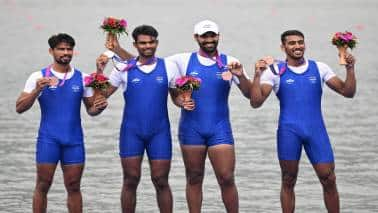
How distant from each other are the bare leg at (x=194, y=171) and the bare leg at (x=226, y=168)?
0.41ft

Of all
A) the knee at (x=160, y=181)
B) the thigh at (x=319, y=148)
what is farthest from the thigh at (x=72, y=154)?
the thigh at (x=319, y=148)

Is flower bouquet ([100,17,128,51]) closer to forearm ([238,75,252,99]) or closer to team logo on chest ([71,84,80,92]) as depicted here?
team logo on chest ([71,84,80,92])

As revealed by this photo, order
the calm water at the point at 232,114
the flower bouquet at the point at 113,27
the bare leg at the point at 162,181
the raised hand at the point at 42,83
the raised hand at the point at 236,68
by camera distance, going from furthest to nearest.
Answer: the calm water at the point at 232,114, the flower bouquet at the point at 113,27, the bare leg at the point at 162,181, the raised hand at the point at 236,68, the raised hand at the point at 42,83

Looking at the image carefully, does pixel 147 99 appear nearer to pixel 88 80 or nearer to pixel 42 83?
pixel 88 80

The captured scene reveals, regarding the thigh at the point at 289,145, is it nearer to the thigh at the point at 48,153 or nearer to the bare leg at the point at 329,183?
the bare leg at the point at 329,183

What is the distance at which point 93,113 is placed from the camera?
13617 millimetres

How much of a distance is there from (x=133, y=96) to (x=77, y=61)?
52.5ft

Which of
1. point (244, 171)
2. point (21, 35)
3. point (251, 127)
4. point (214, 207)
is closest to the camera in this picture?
point (214, 207)

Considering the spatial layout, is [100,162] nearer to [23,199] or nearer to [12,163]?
[12,163]

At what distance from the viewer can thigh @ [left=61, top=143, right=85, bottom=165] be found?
44.7ft

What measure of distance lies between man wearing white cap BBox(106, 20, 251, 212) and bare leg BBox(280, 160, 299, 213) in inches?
20.8

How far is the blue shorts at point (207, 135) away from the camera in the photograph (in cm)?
1381

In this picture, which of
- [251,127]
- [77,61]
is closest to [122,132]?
[251,127]

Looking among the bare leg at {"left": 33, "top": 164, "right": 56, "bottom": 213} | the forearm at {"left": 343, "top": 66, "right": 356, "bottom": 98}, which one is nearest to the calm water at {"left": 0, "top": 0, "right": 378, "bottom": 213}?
the bare leg at {"left": 33, "top": 164, "right": 56, "bottom": 213}
